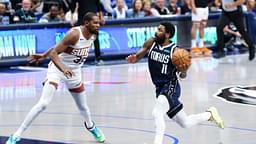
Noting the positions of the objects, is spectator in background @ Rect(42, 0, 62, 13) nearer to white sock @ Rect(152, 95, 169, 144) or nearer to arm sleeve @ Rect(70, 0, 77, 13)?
arm sleeve @ Rect(70, 0, 77, 13)

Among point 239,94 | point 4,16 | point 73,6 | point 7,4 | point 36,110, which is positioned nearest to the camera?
point 36,110

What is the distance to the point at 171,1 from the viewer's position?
21062mm

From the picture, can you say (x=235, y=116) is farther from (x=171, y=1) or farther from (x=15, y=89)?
(x=171, y=1)

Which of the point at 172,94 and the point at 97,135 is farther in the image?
the point at 97,135

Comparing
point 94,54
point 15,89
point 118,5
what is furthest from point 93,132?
point 118,5

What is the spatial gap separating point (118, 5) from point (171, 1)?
2.42 m

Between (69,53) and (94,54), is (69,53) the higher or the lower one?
the higher one

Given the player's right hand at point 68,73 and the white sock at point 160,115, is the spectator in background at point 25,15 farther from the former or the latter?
the white sock at point 160,115

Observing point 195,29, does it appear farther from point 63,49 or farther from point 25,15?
point 63,49

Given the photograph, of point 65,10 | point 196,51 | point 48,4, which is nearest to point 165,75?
point 65,10

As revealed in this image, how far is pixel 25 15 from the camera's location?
57.4ft

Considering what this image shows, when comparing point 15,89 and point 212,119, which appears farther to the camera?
point 15,89

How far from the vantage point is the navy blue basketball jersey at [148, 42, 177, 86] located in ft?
27.4

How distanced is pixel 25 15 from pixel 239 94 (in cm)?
646
